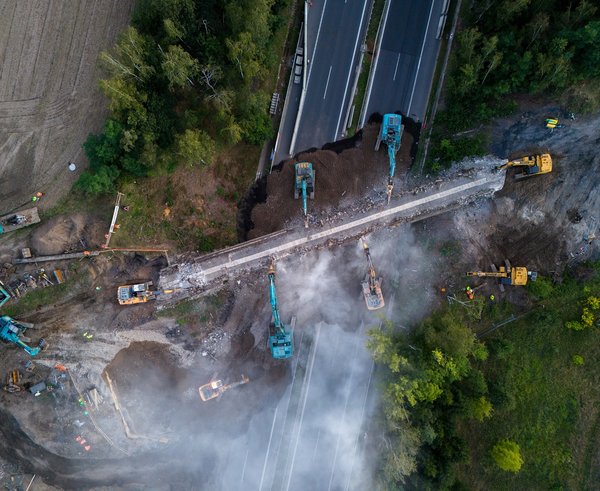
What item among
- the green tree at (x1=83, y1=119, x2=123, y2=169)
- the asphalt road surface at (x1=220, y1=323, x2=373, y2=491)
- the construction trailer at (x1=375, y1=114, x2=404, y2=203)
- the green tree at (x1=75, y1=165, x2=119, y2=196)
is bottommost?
the asphalt road surface at (x1=220, y1=323, x2=373, y2=491)

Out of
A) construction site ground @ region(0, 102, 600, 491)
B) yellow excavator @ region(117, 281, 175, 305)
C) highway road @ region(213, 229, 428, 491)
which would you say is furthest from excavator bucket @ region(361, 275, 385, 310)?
yellow excavator @ region(117, 281, 175, 305)

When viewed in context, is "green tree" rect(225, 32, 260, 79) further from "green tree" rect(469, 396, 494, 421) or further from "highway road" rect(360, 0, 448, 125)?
"green tree" rect(469, 396, 494, 421)

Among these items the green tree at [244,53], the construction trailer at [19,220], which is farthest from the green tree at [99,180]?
the green tree at [244,53]

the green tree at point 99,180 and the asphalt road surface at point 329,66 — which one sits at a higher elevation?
the asphalt road surface at point 329,66

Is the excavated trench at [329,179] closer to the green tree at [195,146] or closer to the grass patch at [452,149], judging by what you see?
the grass patch at [452,149]

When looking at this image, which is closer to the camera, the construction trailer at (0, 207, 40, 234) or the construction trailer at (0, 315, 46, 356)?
the construction trailer at (0, 315, 46, 356)

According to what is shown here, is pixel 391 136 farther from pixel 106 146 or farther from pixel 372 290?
pixel 106 146
